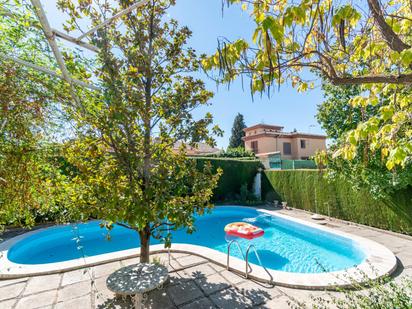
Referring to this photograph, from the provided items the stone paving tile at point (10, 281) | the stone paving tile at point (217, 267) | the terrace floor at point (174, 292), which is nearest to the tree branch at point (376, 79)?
the terrace floor at point (174, 292)

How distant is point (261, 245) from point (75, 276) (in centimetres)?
778

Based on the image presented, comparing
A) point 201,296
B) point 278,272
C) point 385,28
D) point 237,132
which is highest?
point 237,132

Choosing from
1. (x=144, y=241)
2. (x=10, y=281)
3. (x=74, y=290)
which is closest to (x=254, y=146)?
(x=144, y=241)

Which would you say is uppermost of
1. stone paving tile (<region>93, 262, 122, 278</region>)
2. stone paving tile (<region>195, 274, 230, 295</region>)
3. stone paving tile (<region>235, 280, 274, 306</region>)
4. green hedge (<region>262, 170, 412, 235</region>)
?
green hedge (<region>262, 170, 412, 235</region>)

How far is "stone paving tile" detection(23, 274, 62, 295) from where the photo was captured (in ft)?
15.7

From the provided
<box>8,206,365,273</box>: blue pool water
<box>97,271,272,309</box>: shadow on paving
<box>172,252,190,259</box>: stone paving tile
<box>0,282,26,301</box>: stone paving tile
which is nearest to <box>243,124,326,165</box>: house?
<box>8,206,365,273</box>: blue pool water

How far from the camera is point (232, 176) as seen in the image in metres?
18.1

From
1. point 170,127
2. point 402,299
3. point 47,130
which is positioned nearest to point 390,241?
point 402,299

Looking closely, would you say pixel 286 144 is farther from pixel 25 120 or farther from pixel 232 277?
pixel 25 120

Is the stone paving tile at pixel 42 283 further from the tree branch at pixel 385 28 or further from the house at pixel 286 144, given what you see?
the house at pixel 286 144

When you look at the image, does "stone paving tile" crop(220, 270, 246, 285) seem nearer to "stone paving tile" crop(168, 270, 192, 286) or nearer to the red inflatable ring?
"stone paving tile" crop(168, 270, 192, 286)

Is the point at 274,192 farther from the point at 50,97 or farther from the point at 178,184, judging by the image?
the point at 50,97

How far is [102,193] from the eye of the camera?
395 cm

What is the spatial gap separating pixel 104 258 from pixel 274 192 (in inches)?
536
